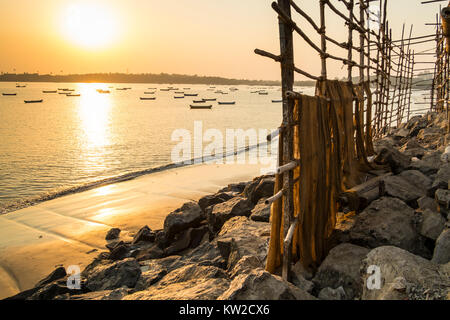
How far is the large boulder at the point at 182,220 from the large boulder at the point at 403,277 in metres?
4.08

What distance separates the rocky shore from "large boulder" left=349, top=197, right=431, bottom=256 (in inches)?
0.5

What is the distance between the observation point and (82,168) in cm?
1675

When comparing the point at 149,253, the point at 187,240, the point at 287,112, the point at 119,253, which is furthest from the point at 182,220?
the point at 287,112

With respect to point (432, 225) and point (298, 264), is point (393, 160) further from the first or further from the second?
point (298, 264)

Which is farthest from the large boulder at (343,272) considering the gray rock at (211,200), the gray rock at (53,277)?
the gray rock at (211,200)

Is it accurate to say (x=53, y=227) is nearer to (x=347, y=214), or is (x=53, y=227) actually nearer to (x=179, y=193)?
(x=179, y=193)

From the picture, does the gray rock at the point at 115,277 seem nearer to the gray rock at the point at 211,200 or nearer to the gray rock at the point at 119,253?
the gray rock at the point at 119,253

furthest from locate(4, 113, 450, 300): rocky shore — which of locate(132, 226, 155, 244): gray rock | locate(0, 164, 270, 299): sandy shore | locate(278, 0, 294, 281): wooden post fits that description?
locate(0, 164, 270, 299): sandy shore

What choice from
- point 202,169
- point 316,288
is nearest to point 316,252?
point 316,288

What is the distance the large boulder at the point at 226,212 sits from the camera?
262 inches

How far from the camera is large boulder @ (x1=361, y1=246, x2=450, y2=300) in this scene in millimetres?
2758

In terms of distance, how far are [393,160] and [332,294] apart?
4064 millimetres

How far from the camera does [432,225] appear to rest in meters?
3.98
